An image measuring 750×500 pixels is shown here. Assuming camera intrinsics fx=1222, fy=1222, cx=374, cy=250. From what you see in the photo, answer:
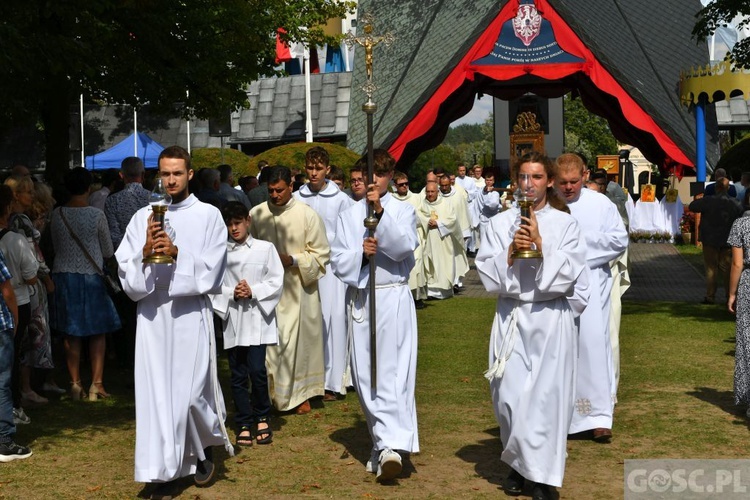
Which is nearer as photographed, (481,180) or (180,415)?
(180,415)

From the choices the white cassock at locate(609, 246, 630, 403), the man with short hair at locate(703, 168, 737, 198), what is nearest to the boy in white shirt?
the white cassock at locate(609, 246, 630, 403)

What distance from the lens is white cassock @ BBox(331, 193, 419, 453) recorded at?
7695 mm

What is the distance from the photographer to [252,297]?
896 cm

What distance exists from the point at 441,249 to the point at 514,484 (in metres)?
12.2

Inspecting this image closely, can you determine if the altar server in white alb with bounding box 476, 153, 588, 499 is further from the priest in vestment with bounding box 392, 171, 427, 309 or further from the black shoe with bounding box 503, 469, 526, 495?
the priest in vestment with bounding box 392, 171, 427, 309

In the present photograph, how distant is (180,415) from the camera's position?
7.16m

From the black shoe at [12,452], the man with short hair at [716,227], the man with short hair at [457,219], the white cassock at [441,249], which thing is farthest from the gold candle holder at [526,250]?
the man with short hair at [457,219]

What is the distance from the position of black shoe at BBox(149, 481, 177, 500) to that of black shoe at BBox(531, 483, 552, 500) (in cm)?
212

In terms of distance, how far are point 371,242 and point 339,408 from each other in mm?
2955

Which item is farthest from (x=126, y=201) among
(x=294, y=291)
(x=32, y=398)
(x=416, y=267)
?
(x=416, y=267)

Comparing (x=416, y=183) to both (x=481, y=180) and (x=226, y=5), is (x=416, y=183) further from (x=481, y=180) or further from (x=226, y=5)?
(x=226, y=5)

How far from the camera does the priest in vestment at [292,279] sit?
395 inches

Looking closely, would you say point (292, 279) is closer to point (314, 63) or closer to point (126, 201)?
point (126, 201)

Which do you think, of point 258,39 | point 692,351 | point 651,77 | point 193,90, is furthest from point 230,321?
point 651,77
